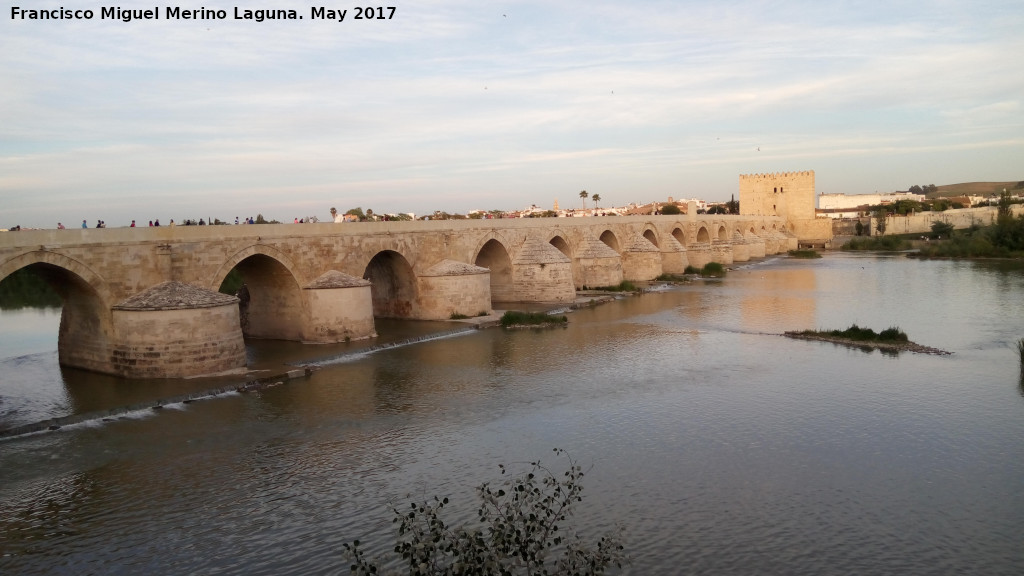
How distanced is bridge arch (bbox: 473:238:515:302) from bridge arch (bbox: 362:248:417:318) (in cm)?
431

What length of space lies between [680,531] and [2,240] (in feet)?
37.0

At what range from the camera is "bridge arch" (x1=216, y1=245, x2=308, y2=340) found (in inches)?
670

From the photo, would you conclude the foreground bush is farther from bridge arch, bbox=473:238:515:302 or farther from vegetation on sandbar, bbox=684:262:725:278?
vegetation on sandbar, bbox=684:262:725:278

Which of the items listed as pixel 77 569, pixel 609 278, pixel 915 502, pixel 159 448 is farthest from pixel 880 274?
pixel 77 569

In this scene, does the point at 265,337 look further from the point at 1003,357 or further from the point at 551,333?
the point at 1003,357

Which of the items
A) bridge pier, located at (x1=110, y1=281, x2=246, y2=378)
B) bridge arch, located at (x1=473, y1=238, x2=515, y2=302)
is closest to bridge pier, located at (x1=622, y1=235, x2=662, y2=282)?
bridge arch, located at (x1=473, y1=238, x2=515, y2=302)

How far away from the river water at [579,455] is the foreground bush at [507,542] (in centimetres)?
36

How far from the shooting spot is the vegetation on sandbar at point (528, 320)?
19406 mm

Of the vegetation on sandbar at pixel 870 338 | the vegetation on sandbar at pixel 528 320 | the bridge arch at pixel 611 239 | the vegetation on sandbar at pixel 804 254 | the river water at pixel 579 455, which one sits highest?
the bridge arch at pixel 611 239

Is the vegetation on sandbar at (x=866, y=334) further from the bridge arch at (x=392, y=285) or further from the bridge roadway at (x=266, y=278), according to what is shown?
the bridge arch at (x=392, y=285)

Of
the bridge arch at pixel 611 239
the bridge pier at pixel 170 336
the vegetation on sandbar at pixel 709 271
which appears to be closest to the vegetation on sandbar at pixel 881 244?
the vegetation on sandbar at pixel 709 271

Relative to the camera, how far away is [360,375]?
13.8m

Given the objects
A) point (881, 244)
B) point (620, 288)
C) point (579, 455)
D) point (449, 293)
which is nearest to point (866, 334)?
point (579, 455)

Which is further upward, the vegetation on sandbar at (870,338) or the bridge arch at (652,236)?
the bridge arch at (652,236)
